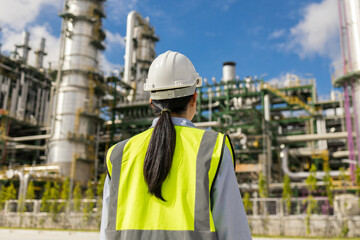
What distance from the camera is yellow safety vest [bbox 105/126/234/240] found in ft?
4.33

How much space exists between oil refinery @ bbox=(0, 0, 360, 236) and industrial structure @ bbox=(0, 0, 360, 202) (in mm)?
85

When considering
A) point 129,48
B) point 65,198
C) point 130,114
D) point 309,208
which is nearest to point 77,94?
point 130,114

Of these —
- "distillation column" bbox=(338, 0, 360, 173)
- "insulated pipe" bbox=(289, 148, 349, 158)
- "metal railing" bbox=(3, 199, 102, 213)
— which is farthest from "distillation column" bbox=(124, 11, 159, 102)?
"distillation column" bbox=(338, 0, 360, 173)

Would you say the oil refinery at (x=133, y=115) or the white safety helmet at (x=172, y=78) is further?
the oil refinery at (x=133, y=115)

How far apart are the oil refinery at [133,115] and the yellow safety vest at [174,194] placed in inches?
906

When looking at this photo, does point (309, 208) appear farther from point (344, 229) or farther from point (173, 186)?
point (173, 186)

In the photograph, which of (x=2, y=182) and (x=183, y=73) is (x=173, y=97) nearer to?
(x=183, y=73)

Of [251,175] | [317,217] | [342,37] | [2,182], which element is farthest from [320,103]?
[2,182]

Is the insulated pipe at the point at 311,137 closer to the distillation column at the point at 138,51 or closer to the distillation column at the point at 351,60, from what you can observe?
the distillation column at the point at 351,60

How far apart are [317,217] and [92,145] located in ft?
63.6

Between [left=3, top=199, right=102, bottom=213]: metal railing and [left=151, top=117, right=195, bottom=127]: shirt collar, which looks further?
[left=3, top=199, right=102, bottom=213]: metal railing

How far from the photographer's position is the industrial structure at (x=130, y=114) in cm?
2548

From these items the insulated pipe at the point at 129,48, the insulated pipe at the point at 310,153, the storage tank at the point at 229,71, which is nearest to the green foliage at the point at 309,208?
the insulated pipe at the point at 310,153

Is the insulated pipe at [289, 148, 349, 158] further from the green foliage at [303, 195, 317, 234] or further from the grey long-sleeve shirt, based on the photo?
the grey long-sleeve shirt
